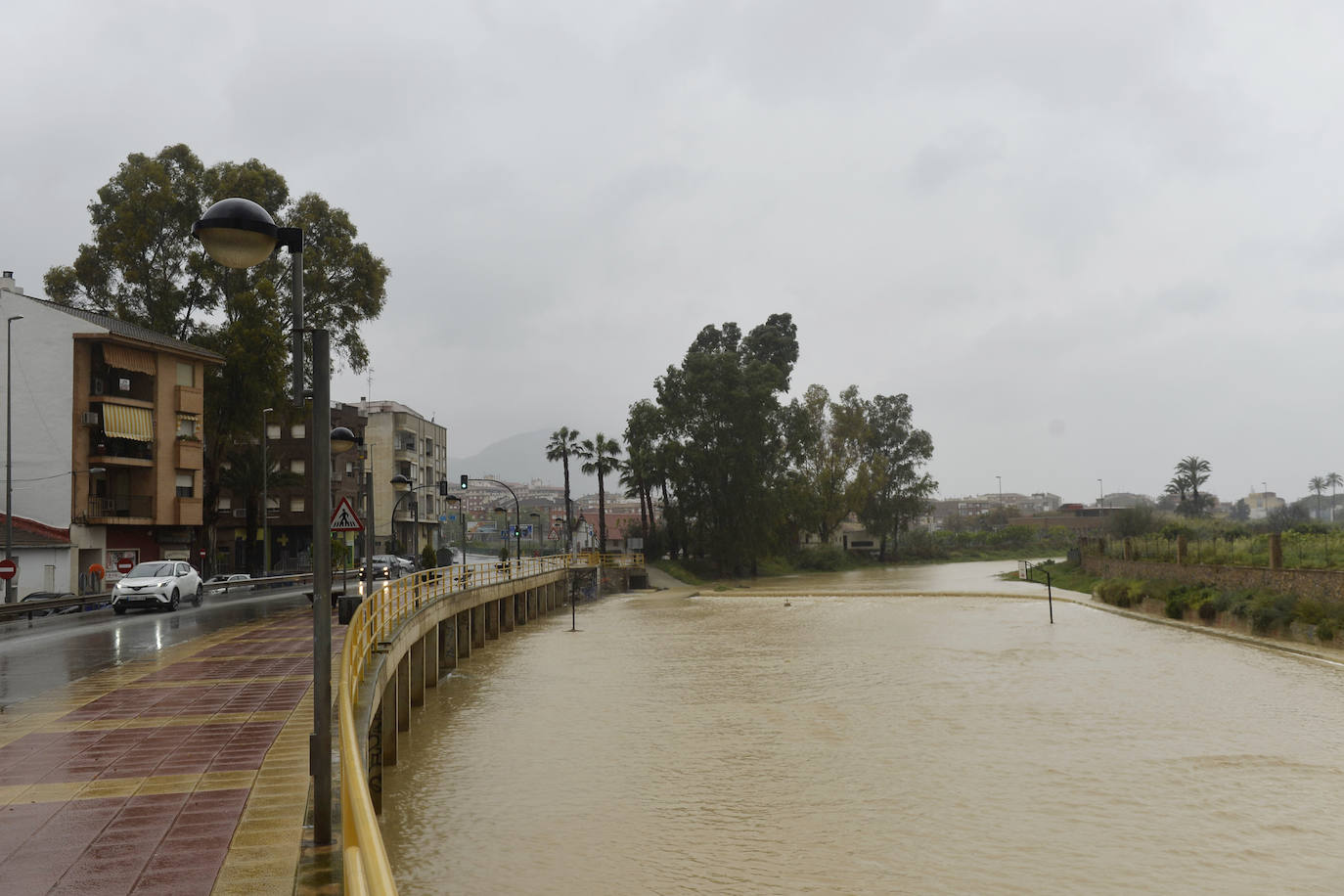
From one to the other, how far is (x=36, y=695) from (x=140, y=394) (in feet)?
123

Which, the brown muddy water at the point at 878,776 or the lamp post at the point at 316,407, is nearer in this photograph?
the lamp post at the point at 316,407

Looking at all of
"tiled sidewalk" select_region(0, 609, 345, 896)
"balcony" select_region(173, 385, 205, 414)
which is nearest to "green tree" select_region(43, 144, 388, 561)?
"balcony" select_region(173, 385, 205, 414)

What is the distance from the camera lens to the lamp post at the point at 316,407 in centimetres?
652

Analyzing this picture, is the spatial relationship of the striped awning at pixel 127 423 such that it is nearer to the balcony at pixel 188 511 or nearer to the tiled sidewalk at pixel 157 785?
the balcony at pixel 188 511

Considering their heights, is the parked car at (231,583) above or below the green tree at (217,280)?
below

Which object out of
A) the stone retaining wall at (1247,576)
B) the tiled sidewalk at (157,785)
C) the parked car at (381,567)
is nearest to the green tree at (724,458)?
the parked car at (381,567)

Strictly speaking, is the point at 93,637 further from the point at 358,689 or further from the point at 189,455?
the point at 189,455

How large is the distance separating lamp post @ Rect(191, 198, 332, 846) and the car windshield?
28.1m

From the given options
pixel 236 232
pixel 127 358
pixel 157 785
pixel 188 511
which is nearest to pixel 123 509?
pixel 188 511

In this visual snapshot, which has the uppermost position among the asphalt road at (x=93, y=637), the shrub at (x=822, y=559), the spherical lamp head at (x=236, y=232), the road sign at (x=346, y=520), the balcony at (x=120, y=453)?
the balcony at (x=120, y=453)

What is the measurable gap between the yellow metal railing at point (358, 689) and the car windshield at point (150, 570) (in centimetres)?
861

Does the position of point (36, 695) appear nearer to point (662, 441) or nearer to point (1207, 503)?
point (662, 441)

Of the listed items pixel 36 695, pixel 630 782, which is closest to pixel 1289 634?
pixel 630 782

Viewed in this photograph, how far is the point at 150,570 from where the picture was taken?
32438 millimetres
